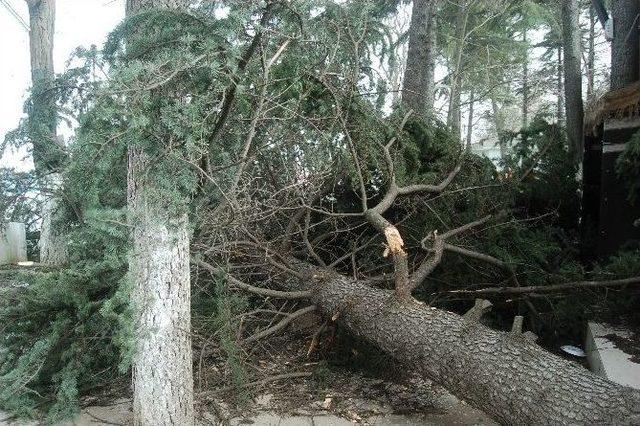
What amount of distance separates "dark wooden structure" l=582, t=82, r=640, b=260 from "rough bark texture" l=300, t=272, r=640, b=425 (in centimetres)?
342

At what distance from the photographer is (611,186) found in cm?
638

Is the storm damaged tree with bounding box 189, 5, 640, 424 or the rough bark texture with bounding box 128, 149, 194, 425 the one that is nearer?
the storm damaged tree with bounding box 189, 5, 640, 424

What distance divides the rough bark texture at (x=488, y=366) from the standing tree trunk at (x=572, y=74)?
627cm

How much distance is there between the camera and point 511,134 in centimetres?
743

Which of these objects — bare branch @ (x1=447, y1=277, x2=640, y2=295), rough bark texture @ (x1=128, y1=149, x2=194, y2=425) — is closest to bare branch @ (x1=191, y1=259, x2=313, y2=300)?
rough bark texture @ (x1=128, y1=149, x2=194, y2=425)

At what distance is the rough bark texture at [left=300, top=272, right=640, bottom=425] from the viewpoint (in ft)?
8.44

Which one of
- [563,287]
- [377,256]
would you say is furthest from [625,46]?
[377,256]

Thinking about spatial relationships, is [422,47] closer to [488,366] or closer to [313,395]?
[313,395]

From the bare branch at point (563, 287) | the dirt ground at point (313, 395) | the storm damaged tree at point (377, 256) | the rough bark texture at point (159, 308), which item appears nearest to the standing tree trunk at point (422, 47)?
the storm damaged tree at point (377, 256)

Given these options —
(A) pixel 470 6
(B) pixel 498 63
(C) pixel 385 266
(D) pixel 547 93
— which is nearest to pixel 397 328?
(C) pixel 385 266

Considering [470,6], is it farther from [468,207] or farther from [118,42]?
[118,42]

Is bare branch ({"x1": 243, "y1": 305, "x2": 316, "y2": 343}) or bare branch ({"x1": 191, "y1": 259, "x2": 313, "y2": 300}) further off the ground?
bare branch ({"x1": 191, "y1": 259, "x2": 313, "y2": 300})

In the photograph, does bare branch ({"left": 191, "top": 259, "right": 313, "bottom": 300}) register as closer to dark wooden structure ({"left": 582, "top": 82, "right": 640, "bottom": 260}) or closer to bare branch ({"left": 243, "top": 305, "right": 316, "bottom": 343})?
bare branch ({"left": 243, "top": 305, "right": 316, "bottom": 343})

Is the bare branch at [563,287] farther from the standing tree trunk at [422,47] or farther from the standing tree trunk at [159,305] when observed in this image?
the standing tree trunk at [422,47]
